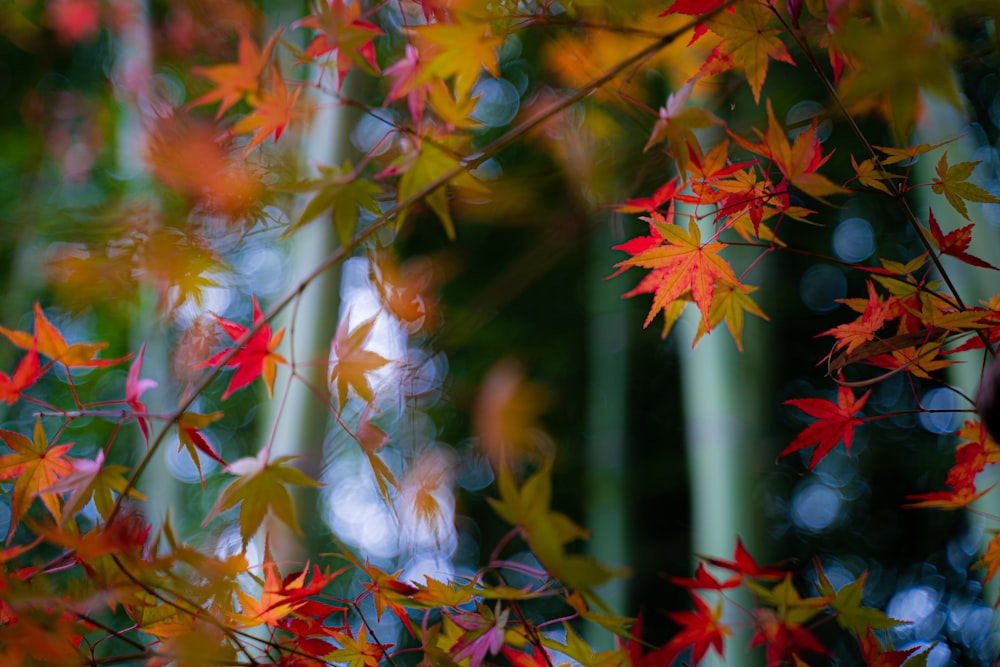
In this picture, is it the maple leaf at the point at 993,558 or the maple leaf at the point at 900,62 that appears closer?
the maple leaf at the point at 900,62

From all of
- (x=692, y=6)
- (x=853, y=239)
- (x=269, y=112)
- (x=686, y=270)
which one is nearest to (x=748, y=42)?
(x=692, y=6)

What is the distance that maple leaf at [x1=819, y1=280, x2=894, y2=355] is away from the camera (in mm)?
478

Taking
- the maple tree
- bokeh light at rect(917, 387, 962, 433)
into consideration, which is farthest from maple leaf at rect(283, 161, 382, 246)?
bokeh light at rect(917, 387, 962, 433)

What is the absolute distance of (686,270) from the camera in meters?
0.51

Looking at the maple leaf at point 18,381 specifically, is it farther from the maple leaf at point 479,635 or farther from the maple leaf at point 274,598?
the maple leaf at point 479,635

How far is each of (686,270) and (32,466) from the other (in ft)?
1.76

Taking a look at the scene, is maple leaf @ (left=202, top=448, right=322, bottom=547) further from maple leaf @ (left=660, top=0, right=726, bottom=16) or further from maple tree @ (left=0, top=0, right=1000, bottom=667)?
maple leaf @ (left=660, top=0, right=726, bottom=16)

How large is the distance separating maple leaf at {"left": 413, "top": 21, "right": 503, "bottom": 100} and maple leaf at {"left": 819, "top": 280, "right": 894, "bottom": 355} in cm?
31

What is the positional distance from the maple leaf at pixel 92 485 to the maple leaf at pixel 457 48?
0.34 meters

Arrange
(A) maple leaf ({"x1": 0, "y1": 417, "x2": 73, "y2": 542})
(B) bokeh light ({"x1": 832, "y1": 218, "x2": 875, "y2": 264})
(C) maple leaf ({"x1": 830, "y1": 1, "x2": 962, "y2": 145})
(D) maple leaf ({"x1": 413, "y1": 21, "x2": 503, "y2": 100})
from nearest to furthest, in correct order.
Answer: (C) maple leaf ({"x1": 830, "y1": 1, "x2": 962, "y2": 145}) < (D) maple leaf ({"x1": 413, "y1": 21, "x2": 503, "y2": 100}) < (A) maple leaf ({"x1": 0, "y1": 417, "x2": 73, "y2": 542}) < (B) bokeh light ({"x1": 832, "y1": 218, "x2": 875, "y2": 264})

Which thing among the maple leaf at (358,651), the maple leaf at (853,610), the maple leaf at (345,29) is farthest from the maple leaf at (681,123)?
the maple leaf at (358,651)

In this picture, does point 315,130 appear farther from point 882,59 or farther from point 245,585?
point 882,59

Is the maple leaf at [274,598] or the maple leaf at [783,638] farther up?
the maple leaf at [274,598]

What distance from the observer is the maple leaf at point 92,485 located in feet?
1.49
